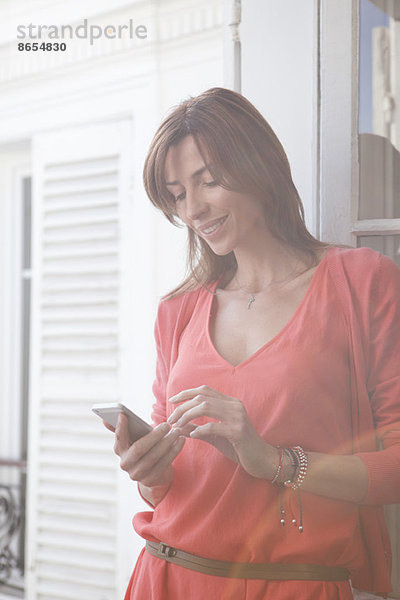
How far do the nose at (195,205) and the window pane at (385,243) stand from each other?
0.94 feet

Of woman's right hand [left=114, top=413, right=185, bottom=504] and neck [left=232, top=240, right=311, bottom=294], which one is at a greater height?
neck [left=232, top=240, right=311, bottom=294]

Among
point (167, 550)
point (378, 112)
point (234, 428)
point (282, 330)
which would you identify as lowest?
point (167, 550)

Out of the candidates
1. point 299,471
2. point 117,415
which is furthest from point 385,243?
point 117,415

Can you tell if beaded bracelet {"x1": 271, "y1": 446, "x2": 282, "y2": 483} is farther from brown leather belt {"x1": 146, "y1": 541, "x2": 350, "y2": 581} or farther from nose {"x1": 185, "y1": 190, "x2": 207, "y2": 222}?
nose {"x1": 185, "y1": 190, "x2": 207, "y2": 222}

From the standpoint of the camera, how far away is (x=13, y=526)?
2793 mm


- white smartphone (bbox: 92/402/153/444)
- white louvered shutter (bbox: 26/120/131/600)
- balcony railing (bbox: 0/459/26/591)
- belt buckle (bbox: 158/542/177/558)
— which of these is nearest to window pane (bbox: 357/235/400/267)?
white smartphone (bbox: 92/402/153/444)

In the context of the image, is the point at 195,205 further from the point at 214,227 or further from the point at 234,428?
the point at 234,428

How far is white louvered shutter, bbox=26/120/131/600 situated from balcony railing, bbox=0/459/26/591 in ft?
1.26

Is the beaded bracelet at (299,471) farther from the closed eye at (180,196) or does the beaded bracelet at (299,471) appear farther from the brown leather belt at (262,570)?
the closed eye at (180,196)

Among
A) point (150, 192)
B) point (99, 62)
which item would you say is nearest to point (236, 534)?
point (150, 192)

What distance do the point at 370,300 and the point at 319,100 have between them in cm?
41

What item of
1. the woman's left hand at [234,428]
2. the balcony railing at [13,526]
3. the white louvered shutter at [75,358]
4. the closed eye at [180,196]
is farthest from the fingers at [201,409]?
the balcony railing at [13,526]

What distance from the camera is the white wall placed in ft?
3.87

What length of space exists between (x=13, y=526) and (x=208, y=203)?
222 cm
